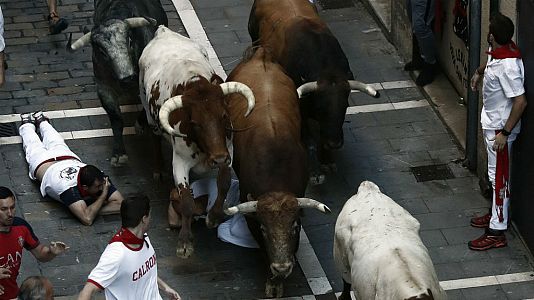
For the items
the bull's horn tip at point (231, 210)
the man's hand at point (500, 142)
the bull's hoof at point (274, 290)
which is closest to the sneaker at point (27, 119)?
the bull's horn tip at point (231, 210)

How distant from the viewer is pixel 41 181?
15.9 m

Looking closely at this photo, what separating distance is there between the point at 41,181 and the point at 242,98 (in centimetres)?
263

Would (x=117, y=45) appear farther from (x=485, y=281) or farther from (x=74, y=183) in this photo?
(x=485, y=281)

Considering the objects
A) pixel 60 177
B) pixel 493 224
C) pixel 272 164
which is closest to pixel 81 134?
pixel 60 177

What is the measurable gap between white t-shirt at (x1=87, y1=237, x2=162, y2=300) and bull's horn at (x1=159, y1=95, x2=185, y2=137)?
2.43 m

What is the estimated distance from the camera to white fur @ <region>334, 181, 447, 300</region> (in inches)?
464

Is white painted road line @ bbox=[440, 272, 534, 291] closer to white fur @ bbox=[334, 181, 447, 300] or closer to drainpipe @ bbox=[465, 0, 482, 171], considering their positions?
white fur @ bbox=[334, 181, 447, 300]

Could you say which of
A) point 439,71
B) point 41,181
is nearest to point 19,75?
point 41,181

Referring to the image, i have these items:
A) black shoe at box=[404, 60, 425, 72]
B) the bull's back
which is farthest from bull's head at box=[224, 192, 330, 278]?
black shoe at box=[404, 60, 425, 72]

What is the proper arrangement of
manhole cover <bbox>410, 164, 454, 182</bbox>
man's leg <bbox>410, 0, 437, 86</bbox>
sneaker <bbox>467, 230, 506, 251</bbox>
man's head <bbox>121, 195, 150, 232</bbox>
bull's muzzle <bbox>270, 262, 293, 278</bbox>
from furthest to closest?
1. man's leg <bbox>410, 0, 437, 86</bbox>
2. manhole cover <bbox>410, 164, 454, 182</bbox>
3. sneaker <bbox>467, 230, 506, 251</bbox>
4. bull's muzzle <bbox>270, 262, 293, 278</bbox>
5. man's head <bbox>121, 195, 150, 232</bbox>

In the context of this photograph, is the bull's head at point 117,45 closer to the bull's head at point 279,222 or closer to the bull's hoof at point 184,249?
the bull's hoof at point 184,249

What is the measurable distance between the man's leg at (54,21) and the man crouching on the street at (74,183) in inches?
157

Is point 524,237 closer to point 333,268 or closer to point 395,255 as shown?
point 333,268

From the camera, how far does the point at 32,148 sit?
53.6ft
